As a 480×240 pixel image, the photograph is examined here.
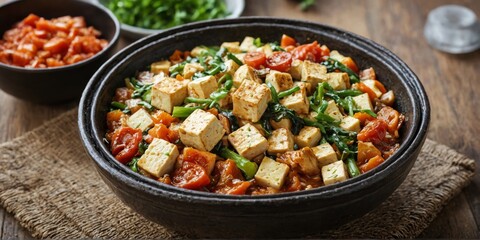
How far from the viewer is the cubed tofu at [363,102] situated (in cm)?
421

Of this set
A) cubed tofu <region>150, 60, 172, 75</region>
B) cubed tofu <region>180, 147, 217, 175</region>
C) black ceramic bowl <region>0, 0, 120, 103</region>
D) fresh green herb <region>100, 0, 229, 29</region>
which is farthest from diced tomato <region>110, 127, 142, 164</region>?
fresh green herb <region>100, 0, 229, 29</region>

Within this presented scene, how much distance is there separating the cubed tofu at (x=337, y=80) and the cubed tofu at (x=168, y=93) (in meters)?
0.97

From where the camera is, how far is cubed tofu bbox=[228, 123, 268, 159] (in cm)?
381

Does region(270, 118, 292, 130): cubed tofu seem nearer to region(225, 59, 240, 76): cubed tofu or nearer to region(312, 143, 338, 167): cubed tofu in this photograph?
region(312, 143, 338, 167): cubed tofu

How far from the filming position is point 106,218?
4367 mm

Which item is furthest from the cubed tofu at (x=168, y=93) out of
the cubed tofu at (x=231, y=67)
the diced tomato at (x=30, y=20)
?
the diced tomato at (x=30, y=20)

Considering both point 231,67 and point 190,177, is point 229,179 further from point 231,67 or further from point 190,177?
point 231,67

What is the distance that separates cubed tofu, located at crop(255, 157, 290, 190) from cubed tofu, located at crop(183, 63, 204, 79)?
94cm

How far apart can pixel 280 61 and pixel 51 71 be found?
1874 mm

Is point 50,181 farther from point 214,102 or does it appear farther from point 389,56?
point 389,56

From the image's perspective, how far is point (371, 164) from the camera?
381cm

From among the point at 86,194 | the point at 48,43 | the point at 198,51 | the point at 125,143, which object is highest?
the point at 198,51

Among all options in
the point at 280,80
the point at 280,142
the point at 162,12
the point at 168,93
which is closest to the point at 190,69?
the point at 168,93

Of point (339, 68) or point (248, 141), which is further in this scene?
point (339, 68)
